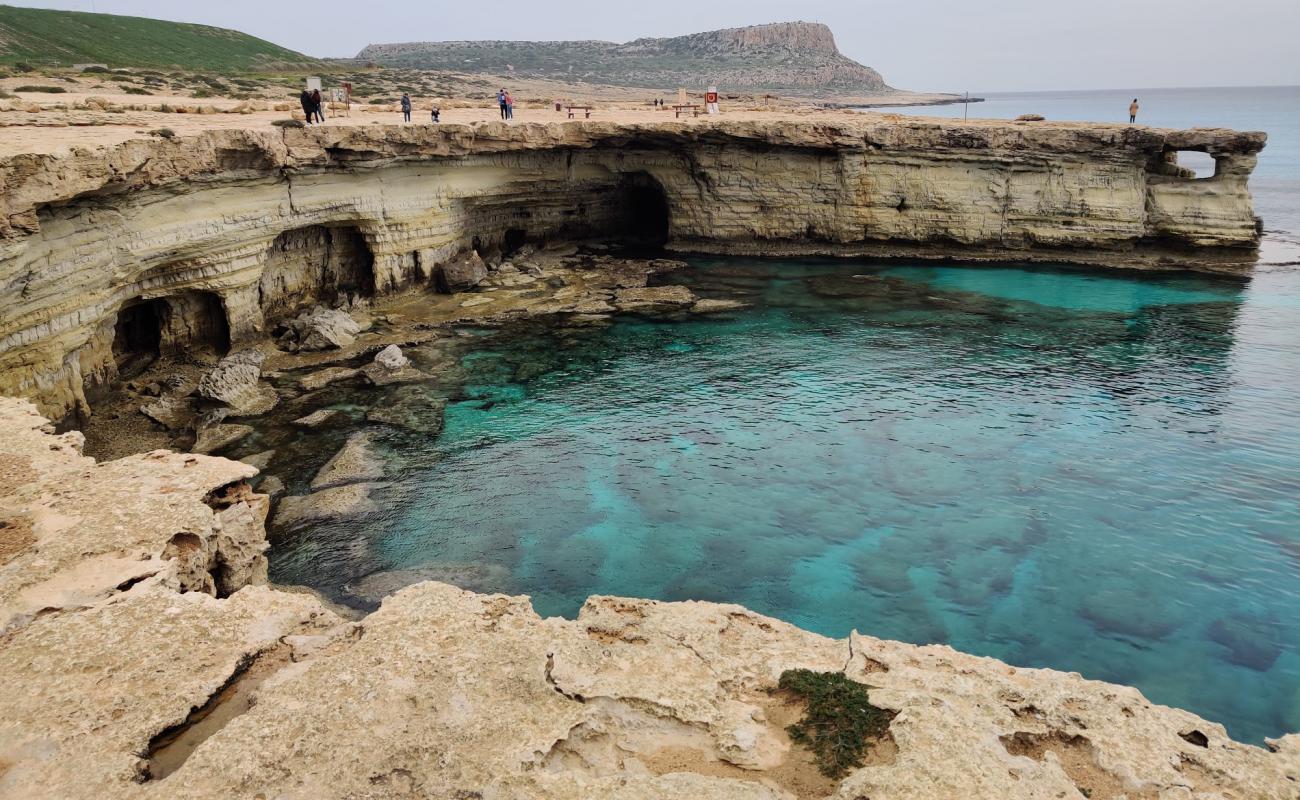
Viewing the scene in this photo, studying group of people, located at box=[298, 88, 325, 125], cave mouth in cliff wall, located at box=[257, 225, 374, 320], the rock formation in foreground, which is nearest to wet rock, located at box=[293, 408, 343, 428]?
cave mouth in cliff wall, located at box=[257, 225, 374, 320]

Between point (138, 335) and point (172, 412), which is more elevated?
point (138, 335)

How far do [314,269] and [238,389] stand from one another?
9.67 meters

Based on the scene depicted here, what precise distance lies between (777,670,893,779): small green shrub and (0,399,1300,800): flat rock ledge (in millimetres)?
180

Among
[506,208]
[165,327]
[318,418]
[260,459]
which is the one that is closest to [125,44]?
[506,208]

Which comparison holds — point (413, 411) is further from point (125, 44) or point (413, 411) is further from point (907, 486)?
point (125, 44)

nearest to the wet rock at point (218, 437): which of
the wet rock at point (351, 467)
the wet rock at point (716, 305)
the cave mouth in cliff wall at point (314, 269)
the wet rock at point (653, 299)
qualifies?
the wet rock at point (351, 467)

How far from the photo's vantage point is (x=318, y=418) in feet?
80.6

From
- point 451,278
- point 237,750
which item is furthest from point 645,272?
point 237,750

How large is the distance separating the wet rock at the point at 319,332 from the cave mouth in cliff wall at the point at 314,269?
4.70ft

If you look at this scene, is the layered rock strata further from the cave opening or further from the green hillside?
the green hillside

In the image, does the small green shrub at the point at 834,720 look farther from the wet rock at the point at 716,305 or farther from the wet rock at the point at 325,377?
the wet rock at the point at 716,305

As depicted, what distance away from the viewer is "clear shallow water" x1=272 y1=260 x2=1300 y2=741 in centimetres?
1655

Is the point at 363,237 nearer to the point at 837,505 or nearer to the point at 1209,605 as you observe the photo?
the point at 837,505

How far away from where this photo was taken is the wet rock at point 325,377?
26719mm
